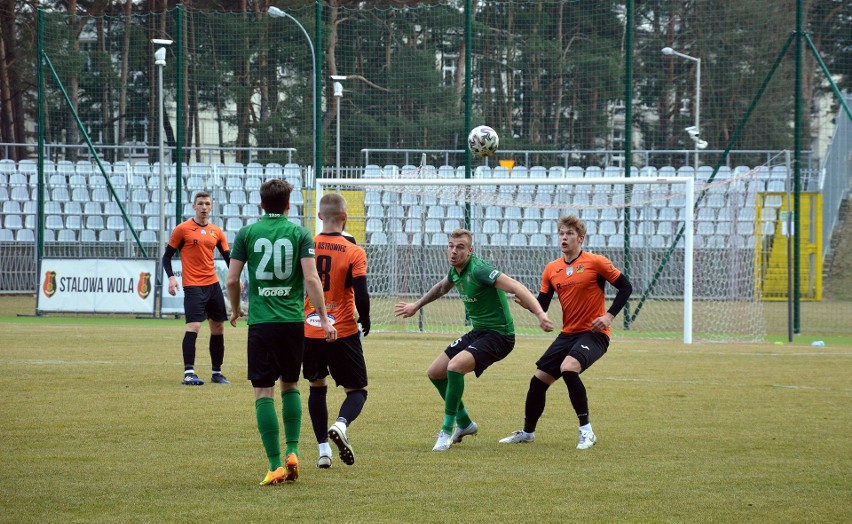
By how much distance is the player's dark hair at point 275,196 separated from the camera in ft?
22.7

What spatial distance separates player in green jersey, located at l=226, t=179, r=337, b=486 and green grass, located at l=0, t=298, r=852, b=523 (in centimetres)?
46

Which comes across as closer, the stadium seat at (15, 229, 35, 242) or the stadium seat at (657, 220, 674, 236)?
the stadium seat at (657, 220, 674, 236)

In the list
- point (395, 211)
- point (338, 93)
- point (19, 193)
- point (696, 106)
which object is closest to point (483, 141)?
point (395, 211)

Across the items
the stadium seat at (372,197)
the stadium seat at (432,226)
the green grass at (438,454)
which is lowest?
the green grass at (438,454)

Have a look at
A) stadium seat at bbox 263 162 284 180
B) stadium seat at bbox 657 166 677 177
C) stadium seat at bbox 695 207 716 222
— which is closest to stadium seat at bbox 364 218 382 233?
stadium seat at bbox 695 207 716 222

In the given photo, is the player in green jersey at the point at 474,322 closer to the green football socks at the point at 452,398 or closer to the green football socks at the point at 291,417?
the green football socks at the point at 452,398

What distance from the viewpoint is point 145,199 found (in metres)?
30.9

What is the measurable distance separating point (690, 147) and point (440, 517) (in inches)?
880

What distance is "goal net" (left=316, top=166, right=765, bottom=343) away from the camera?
1950 centimetres

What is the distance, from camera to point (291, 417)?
23.2 ft

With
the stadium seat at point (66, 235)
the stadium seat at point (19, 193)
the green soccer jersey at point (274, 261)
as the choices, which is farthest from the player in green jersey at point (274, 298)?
the stadium seat at point (19, 193)

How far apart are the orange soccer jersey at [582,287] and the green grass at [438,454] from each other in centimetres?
98

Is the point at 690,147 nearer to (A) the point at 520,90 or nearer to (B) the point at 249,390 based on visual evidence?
(A) the point at 520,90

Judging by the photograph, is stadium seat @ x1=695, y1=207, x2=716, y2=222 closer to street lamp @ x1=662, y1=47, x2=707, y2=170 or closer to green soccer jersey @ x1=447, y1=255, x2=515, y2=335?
street lamp @ x1=662, y1=47, x2=707, y2=170
